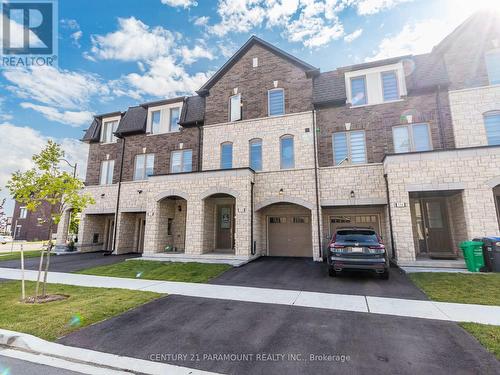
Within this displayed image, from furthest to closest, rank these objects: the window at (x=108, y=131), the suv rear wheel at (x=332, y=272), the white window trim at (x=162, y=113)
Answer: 1. the window at (x=108, y=131)
2. the white window trim at (x=162, y=113)
3. the suv rear wheel at (x=332, y=272)

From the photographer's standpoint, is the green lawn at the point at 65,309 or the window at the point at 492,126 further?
the window at the point at 492,126

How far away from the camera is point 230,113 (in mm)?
16016

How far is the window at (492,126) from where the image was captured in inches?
470

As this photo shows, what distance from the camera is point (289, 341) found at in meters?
4.37

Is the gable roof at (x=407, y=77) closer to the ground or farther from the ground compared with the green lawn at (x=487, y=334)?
farther from the ground

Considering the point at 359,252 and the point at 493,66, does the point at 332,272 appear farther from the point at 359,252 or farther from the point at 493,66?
the point at 493,66

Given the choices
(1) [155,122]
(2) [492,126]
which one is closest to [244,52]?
(1) [155,122]

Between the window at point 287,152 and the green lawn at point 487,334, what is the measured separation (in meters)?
10.5

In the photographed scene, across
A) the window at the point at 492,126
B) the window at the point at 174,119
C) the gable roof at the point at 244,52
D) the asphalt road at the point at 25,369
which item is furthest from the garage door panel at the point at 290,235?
the asphalt road at the point at 25,369

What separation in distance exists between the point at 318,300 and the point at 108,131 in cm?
2029

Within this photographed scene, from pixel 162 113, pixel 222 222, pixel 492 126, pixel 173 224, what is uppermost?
pixel 162 113

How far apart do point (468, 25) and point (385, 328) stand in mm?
16672

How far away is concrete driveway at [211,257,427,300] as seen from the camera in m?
7.45

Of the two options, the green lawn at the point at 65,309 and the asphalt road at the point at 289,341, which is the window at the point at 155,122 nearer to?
the green lawn at the point at 65,309
